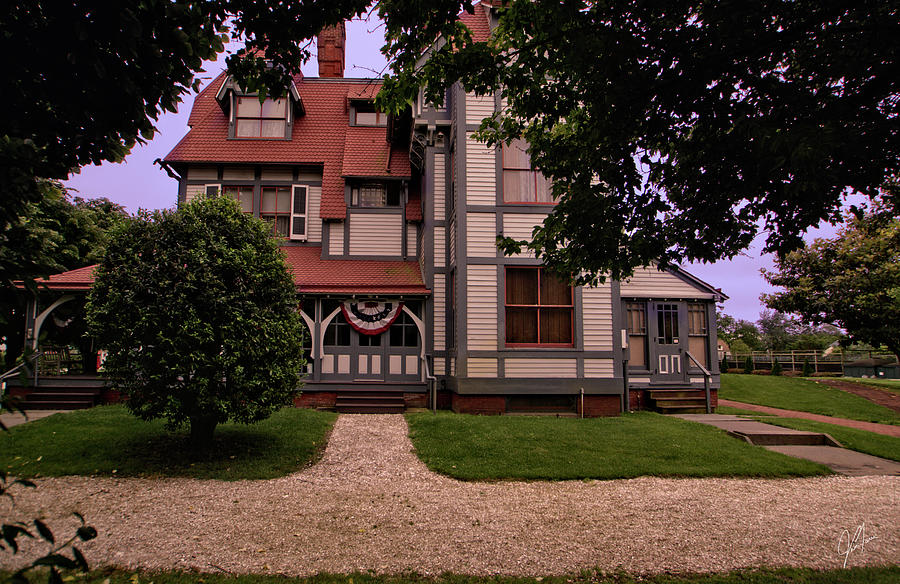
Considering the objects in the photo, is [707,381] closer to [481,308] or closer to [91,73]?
[481,308]

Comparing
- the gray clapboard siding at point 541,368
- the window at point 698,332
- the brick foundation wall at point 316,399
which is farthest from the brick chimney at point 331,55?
the window at point 698,332

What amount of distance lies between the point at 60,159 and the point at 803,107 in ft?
17.8

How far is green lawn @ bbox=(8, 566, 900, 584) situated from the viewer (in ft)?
14.2

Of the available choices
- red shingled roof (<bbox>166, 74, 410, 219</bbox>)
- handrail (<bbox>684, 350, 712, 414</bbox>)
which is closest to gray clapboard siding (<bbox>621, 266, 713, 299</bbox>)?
handrail (<bbox>684, 350, 712, 414</bbox>)

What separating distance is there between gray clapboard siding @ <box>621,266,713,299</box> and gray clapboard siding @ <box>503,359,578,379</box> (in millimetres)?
3934

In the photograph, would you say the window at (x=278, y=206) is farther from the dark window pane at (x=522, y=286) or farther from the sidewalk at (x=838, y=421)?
the sidewalk at (x=838, y=421)

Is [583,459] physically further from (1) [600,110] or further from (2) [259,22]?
(2) [259,22]

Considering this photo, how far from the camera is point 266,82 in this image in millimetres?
3990

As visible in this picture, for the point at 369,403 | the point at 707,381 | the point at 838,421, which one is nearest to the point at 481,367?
the point at 369,403

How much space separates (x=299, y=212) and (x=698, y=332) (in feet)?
42.0

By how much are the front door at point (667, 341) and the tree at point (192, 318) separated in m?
11.2

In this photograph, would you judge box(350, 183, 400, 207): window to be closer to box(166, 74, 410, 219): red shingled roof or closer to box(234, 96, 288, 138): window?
box(166, 74, 410, 219): red shingled roof

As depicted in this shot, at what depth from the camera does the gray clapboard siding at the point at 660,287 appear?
15652 millimetres

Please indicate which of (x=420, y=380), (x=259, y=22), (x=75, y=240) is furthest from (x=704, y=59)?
(x=75, y=240)
